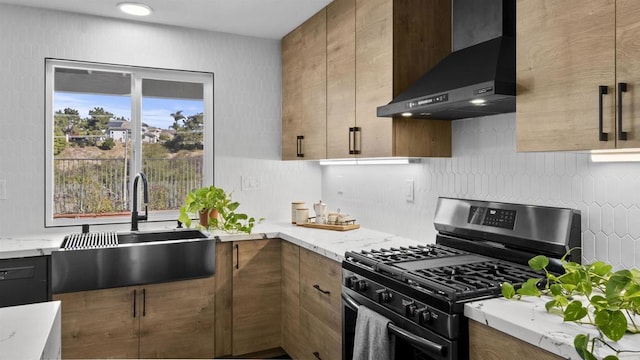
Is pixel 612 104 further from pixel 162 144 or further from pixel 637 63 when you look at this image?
pixel 162 144

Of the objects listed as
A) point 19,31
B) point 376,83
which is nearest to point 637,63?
point 376,83

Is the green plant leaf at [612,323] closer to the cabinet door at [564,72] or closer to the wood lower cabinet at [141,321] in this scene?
the cabinet door at [564,72]

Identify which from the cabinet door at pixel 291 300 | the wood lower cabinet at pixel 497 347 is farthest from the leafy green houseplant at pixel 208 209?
the wood lower cabinet at pixel 497 347

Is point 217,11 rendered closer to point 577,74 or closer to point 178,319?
point 178,319

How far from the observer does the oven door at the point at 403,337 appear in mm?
1399

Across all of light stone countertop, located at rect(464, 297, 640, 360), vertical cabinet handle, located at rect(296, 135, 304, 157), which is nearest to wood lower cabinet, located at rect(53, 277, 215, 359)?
vertical cabinet handle, located at rect(296, 135, 304, 157)

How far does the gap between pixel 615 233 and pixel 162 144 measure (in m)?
2.89

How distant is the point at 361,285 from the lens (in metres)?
1.85

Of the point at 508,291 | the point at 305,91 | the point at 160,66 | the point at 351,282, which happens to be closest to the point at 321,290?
the point at 351,282

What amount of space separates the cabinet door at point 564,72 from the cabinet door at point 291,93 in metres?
1.88

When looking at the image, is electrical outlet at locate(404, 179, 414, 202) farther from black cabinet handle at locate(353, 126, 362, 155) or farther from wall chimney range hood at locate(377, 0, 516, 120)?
wall chimney range hood at locate(377, 0, 516, 120)

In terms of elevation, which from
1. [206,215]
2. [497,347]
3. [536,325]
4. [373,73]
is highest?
[373,73]

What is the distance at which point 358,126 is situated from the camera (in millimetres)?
2475

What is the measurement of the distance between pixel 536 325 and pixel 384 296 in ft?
2.07
